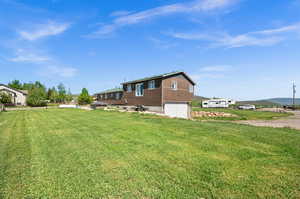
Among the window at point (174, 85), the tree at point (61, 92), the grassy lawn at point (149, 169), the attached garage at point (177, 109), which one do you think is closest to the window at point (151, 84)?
the window at point (174, 85)

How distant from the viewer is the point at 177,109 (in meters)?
21.8

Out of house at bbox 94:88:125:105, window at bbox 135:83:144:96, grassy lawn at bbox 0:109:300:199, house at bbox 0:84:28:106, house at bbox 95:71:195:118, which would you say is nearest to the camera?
grassy lawn at bbox 0:109:300:199

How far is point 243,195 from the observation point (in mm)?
2666

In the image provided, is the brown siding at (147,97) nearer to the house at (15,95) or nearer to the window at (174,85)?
the window at (174,85)

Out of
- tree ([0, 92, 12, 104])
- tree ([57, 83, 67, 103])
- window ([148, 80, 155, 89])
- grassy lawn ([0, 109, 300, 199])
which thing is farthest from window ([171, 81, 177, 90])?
tree ([57, 83, 67, 103])

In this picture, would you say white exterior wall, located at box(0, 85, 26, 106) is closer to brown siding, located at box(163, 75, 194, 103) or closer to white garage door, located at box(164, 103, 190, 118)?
brown siding, located at box(163, 75, 194, 103)

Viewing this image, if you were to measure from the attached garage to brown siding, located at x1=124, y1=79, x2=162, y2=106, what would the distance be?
1481 millimetres

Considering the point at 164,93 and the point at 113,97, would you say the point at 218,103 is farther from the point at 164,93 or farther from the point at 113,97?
the point at 164,93

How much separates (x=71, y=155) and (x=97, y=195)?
2.35 meters

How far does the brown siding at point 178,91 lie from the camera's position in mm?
20500

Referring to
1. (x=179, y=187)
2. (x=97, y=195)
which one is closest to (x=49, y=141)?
(x=97, y=195)

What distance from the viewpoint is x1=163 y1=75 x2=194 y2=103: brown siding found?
20500 millimetres

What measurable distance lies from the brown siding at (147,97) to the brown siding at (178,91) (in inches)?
32.9

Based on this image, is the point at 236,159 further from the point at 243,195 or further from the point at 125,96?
the point at 125,96
